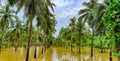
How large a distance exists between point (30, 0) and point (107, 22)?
10.4m

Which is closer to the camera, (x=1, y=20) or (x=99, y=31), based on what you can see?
(x=99, y=31)

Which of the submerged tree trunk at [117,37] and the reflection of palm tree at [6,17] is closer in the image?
the submerged tree trunk at [117,37]

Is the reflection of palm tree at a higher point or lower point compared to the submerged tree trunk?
higher

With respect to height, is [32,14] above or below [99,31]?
above

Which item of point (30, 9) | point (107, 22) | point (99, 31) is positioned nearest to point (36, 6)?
point (30, 9)

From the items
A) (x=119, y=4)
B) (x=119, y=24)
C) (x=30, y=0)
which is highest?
(x=30, y=0)

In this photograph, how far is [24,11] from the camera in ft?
76.5

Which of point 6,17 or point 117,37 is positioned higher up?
point 6,17

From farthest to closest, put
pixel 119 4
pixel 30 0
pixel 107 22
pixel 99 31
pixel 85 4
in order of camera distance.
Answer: pixel 85 4 < pixel 99 31 < pixel 30 0 < pixel 107 22 < pixel 119 4

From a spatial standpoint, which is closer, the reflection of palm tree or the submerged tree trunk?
the submerged tree trunk

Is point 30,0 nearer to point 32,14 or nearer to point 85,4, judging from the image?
point 32,14

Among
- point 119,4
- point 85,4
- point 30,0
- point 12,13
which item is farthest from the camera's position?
point 12,13

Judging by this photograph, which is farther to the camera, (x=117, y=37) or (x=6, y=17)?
(x=6, y=17)

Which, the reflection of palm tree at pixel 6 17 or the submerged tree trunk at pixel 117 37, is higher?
the reflection of palm tree at pixel 6 17
